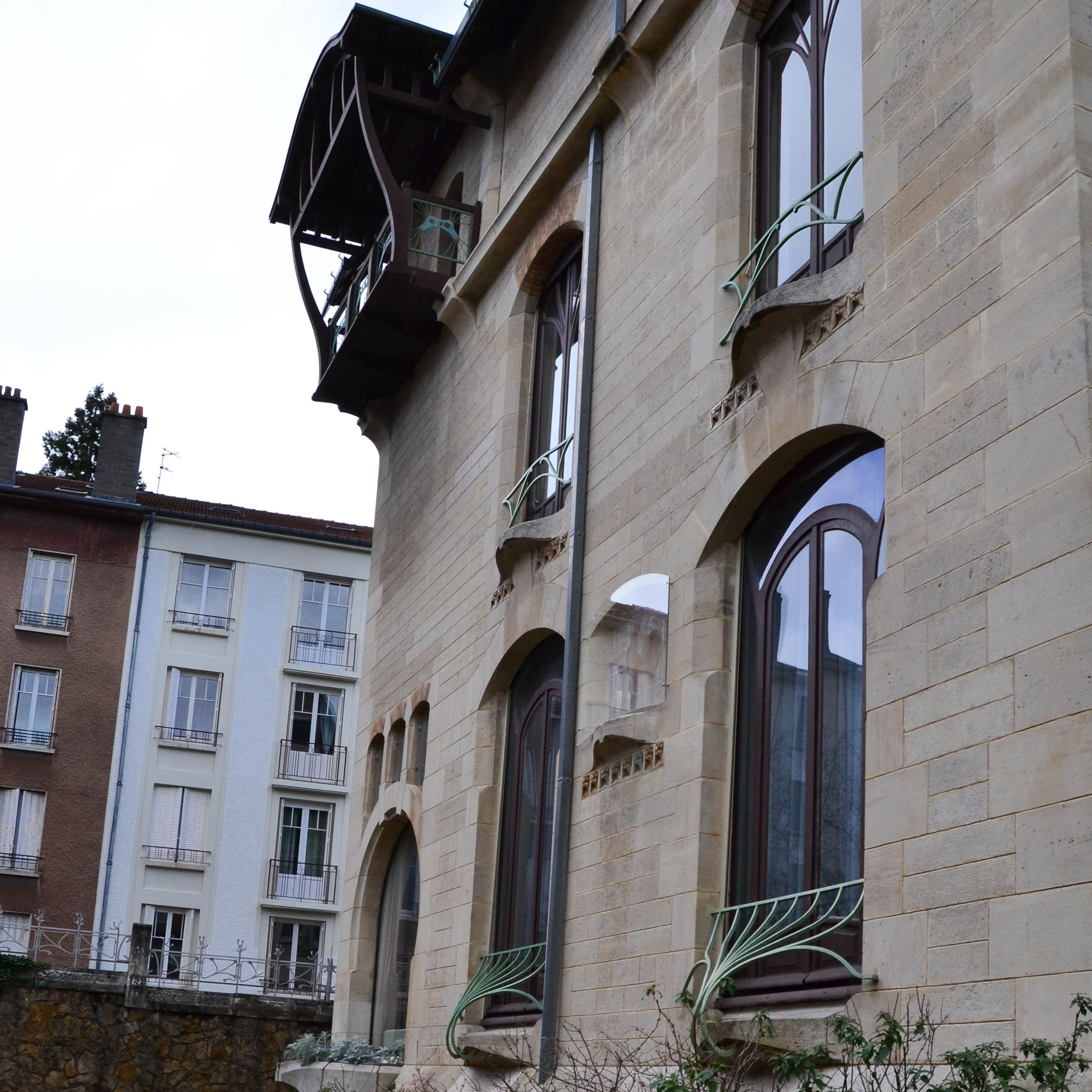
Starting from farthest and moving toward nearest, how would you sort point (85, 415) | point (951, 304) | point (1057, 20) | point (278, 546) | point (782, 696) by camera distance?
1. point (85, 415)
2. point (278, 546)
3. point (782, 696)
4. point (951, 304)
5. point (1057, 20)

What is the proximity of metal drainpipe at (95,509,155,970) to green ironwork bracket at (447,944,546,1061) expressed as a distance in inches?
814

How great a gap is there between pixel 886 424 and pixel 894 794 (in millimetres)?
1819

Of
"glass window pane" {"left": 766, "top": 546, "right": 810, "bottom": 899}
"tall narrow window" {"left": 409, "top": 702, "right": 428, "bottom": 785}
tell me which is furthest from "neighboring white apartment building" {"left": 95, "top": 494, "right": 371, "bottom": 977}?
"glass window pane" {"left": 766, "top": 546, "right": 810, "bottom": 899}

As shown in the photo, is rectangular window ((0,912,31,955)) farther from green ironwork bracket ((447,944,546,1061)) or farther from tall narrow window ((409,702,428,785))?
green ironwork bracket ((447,944,546,1061))

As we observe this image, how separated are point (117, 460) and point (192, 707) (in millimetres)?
5984

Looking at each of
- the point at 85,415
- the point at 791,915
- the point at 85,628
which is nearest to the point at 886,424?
the point at 791,915

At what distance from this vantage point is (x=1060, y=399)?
19.7 ft

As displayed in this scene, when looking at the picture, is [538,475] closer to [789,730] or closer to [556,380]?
[556,380]

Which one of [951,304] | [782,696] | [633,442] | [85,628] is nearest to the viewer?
[951,304]

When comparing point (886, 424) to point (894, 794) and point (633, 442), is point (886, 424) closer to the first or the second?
point (894, 794)

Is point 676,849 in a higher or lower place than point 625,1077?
higher

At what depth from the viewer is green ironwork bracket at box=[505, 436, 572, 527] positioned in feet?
40.0

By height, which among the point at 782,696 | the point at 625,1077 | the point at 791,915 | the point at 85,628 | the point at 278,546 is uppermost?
the point at 278,546

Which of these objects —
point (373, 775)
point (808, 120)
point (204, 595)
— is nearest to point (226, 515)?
point (204, 595)
